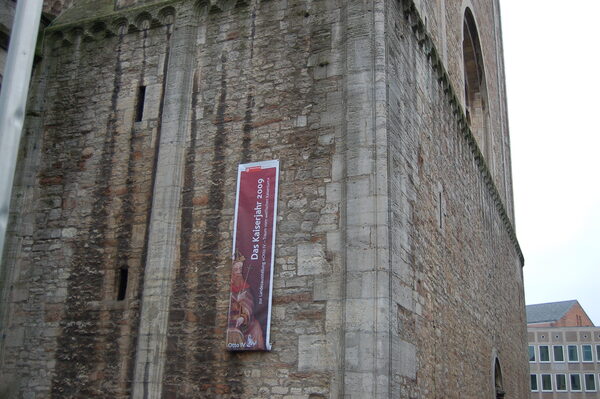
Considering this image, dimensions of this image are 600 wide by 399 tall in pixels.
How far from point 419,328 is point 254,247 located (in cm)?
273

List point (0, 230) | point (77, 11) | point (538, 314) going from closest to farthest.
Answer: point (0, 230)
point (77, 11)
point (538, 314)

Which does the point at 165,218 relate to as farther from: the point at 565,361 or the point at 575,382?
the point at 565,361

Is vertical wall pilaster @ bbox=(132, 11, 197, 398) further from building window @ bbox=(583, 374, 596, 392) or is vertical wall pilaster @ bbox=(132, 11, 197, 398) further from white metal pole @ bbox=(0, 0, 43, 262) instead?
building window @ bbox=(583, 374, 596, 392)

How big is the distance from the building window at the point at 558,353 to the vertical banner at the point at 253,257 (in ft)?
192

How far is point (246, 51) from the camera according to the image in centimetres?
1060

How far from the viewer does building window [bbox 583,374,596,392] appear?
5894 centimetres

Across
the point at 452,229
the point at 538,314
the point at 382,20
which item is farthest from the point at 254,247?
the point at 538,314

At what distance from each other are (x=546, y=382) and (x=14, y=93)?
2504 inches

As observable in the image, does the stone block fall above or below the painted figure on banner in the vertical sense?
above

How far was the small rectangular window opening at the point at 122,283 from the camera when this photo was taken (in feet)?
33.0

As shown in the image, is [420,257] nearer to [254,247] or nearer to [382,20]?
[254,247]

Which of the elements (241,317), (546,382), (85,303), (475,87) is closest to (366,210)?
(241,317)

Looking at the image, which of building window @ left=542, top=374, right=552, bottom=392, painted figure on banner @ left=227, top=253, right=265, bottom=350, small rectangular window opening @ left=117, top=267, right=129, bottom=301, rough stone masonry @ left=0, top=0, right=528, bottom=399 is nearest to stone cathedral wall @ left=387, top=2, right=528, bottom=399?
rough stone masonry @ left=0, top=0, right=528, bottom=399

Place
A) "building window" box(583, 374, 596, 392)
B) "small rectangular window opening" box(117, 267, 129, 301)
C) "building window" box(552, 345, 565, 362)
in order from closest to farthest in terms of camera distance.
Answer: "small rectangular window opening" box(117, 267, 129, 301), "building window" box(583, 374, 596, 392), "building window" box(552, 345, 565, 362)
